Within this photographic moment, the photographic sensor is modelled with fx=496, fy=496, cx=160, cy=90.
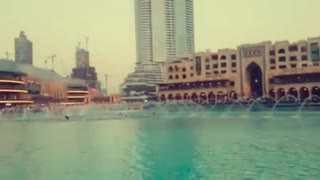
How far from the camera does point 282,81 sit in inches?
3878

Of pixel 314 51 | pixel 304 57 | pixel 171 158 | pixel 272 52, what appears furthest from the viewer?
pixel 272 52

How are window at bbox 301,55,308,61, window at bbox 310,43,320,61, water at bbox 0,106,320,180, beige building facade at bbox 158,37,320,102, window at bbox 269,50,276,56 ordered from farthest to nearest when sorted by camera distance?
1. window at bbox 269,50,276,56
2. window at bbox 301,55,308,61
3. window at bbox 310,43,320,61
4. beige building facade at bbox 158,37,320,102
5. water at bbox 0,106,320,180

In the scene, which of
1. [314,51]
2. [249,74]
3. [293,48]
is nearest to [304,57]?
[314,51]

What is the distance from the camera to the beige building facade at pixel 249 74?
95.6 metres

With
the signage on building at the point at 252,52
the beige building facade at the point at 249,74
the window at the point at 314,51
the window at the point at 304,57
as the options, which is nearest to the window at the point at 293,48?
the beige building facade at the point at 249,74

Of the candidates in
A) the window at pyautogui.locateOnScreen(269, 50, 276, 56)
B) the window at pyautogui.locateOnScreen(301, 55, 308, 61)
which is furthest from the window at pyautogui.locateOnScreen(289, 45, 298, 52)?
the window at pyautogui.locateOnScreen(269, 50, 276, 56)

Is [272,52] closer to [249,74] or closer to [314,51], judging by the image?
[249,74]

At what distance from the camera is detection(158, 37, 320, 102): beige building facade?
9562cm

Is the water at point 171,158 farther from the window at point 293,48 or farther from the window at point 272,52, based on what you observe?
the window at point 272,52

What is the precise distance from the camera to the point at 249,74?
110438 millimetres

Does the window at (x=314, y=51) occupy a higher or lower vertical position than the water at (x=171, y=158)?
higher

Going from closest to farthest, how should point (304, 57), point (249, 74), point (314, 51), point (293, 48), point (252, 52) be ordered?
point (314, 51) < point (304, 57) < point (293, 48) < point (252, 52) < point (249, 74)

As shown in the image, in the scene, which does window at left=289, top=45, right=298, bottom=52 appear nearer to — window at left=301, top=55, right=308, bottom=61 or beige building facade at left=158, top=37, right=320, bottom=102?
beige building facade at left=158, top=37, right=320, bottom=102

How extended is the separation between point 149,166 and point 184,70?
4145 inches
